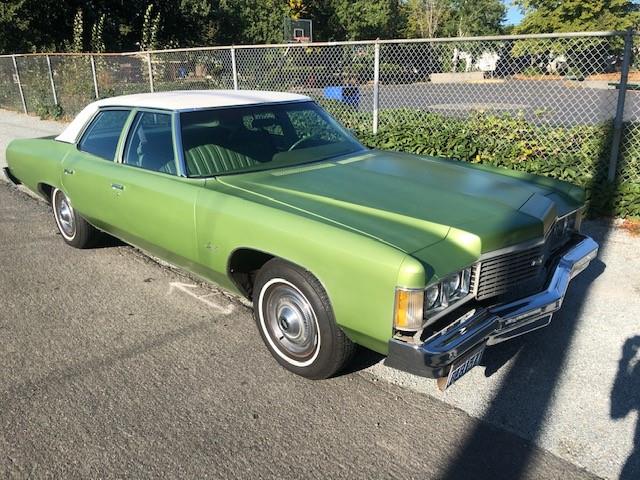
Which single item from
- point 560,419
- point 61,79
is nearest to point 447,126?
point 560,419

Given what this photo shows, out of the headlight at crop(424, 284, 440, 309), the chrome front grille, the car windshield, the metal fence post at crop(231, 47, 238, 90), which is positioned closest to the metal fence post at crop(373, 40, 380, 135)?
the metal fence post at crop(231, 47, 238, 90)

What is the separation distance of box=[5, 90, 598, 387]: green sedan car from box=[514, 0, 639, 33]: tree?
30820mm

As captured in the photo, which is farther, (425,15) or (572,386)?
(425,15)

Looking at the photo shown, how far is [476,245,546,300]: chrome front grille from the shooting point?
2744 mm

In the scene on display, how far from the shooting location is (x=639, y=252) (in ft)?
15.9

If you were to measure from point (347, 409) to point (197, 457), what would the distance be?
78 cm

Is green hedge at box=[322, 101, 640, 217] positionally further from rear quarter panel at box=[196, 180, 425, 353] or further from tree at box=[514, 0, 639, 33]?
tree at box=[514, 0, 639, 33]

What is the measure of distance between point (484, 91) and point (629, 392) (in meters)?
6.70

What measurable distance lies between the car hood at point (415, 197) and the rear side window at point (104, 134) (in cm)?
135

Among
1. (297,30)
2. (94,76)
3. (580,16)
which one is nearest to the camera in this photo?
(94,76)

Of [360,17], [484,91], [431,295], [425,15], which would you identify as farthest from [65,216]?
[425,15]

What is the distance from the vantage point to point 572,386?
2.96 metres

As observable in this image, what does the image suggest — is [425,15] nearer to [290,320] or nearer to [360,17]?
[360,17]

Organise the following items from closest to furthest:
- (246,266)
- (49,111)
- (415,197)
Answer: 1. (415,197)
2. (246,266)
3. (49,111)
